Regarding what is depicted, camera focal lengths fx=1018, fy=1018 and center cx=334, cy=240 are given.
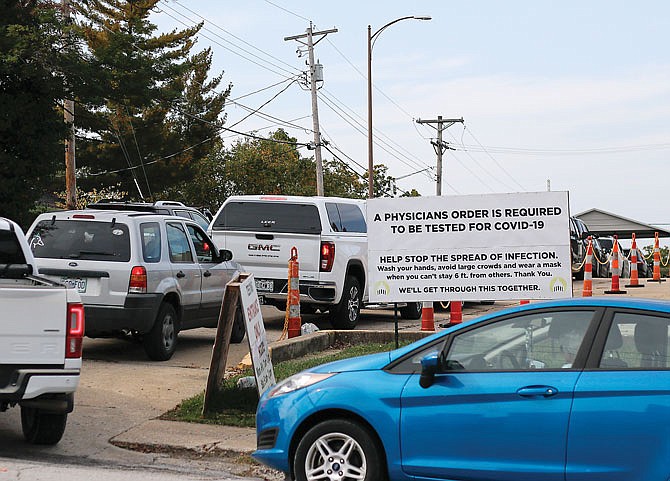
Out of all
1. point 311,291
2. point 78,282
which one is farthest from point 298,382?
point 311,291

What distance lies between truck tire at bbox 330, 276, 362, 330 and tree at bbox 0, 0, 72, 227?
974 cm

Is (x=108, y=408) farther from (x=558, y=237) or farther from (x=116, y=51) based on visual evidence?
(x=116, y=51)

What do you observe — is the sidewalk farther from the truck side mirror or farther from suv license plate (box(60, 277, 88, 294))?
the truck side mirror

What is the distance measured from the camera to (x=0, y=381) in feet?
24.3

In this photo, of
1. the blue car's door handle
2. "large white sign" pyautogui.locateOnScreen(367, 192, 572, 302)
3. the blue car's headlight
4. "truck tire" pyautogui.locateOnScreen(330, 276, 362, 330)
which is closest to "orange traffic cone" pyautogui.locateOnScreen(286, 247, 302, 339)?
"large white sign" pyautogui.locateOnScreen(367, 192, 572, 302)

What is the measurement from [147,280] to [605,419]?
7.23 m

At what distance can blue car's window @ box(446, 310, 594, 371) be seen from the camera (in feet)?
19.9

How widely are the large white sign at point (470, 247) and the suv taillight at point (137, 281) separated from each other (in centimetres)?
302

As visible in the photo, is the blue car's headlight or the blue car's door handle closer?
the blue car's door handle

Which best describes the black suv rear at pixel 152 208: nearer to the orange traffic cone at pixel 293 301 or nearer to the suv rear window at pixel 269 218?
the suv rear window at pixel 269 218

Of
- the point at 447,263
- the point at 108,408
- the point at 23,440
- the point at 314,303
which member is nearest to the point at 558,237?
the point at 447,263

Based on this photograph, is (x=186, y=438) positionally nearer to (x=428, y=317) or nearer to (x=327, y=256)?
(x=428, y=317)

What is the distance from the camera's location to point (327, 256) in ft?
50.7

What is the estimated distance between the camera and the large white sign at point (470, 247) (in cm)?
984
